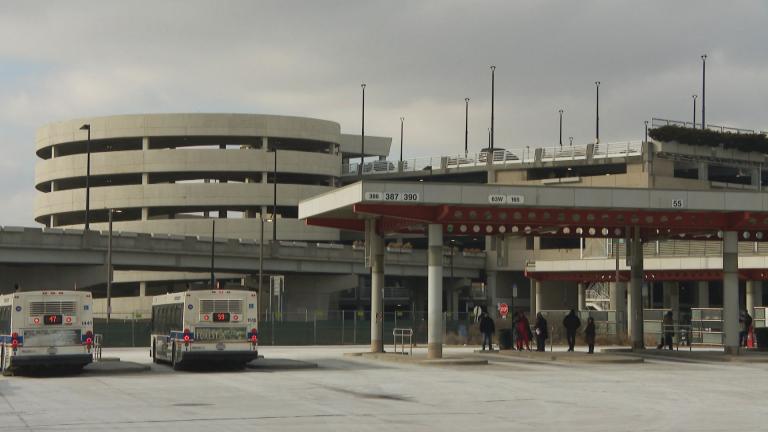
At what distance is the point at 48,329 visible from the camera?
33000 mm

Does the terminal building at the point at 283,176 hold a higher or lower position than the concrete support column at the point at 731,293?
higher

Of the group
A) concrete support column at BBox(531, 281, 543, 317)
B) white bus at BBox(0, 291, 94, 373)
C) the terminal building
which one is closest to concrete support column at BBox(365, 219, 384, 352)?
white bus at BBox(0, 291, 94, 373)

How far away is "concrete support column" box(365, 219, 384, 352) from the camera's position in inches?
1859

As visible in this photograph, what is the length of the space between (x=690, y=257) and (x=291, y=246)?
32.9 meters

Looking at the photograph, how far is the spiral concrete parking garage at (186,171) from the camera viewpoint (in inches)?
4491

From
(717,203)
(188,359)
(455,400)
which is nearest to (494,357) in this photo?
(717,203)

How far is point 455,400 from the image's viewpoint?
25391 millimetres

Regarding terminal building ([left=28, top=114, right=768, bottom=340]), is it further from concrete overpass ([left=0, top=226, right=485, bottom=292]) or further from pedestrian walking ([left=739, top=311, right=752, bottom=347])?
pedestrian walking ([left=739, top=311, right=752, bottom=347])

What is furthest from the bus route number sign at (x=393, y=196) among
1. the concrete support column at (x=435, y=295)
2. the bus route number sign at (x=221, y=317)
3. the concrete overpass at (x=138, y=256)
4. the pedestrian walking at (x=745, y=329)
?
the concrete overpass at (x=138, y=256)

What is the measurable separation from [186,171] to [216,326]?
8189 cm

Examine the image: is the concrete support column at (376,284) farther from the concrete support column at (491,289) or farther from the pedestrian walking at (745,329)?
the concrete support column at (491,289)

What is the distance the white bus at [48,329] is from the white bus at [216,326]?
9.31 ft

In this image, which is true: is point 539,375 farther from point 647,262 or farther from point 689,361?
point 647,262

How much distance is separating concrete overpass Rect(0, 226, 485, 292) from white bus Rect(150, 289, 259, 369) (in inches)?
1722
